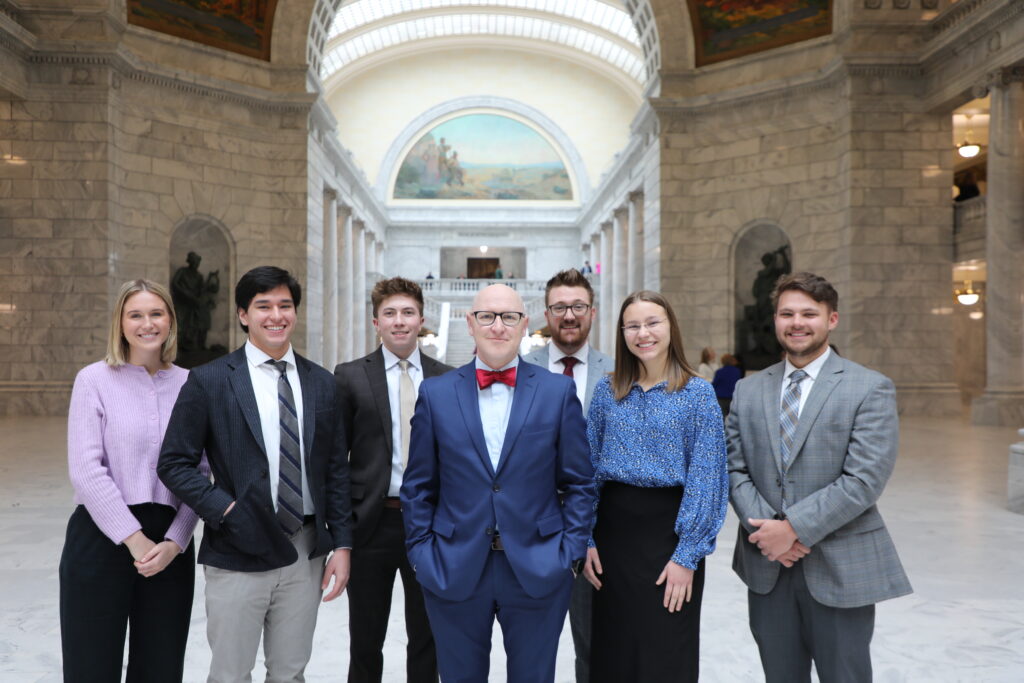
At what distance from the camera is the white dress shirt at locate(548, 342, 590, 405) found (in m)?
4.00

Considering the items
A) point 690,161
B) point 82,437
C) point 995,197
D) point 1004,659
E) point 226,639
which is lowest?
point 1004,659

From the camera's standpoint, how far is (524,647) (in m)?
2.97

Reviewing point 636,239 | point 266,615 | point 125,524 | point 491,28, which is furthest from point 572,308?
point 491,28

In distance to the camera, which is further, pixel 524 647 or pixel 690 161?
pixel 690 161

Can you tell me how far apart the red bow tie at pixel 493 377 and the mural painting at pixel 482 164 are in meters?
44.3

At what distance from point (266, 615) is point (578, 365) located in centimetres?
186

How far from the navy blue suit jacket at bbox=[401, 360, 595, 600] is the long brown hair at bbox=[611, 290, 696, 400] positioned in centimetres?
34

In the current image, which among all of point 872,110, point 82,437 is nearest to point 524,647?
point 82,437

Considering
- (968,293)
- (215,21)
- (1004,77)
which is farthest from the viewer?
(968,293)

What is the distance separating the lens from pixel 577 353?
402 centimetres

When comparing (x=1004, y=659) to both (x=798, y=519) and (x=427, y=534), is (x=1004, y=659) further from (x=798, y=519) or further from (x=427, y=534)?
(x=427, y=534)

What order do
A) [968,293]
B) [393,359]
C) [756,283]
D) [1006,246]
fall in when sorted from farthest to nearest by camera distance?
[968,293], [756,283], [1006,246], [393,359]

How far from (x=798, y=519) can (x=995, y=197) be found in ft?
52.4

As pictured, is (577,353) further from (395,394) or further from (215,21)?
(215,21)
